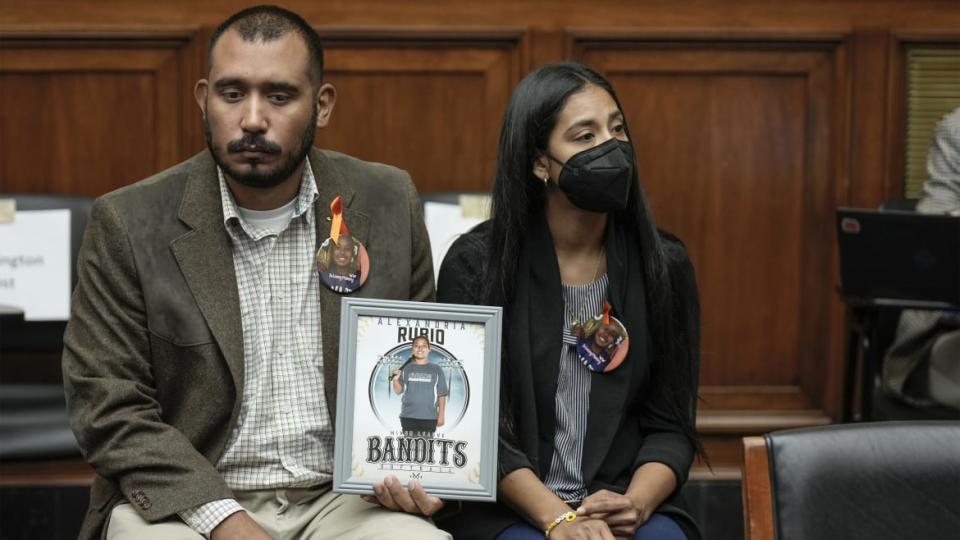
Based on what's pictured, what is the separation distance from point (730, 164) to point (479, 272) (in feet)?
6.40

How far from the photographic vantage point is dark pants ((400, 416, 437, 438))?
8.69ft

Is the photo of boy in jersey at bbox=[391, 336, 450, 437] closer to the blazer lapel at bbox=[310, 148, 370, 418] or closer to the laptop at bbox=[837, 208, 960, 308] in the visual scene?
the blazer lapel at bbox=[310, 148, 370, 418]

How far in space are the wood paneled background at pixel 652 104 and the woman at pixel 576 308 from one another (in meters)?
1.63

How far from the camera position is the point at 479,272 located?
298 cm

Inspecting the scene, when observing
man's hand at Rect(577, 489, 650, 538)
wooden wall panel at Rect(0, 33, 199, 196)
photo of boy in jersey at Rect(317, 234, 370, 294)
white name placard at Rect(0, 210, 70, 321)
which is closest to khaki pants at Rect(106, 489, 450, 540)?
man's hand at Rect(577, 489, 650, 538)

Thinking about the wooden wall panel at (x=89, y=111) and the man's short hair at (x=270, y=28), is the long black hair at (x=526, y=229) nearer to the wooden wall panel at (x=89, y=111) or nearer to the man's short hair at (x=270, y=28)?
the man's short hair at (x=270, y=28)

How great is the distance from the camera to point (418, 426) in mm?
2652

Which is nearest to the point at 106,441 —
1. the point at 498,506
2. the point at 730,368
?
the point at 498,506

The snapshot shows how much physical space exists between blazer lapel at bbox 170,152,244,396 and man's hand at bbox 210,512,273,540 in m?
0.27

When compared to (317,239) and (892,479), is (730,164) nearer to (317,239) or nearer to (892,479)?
(317,239)

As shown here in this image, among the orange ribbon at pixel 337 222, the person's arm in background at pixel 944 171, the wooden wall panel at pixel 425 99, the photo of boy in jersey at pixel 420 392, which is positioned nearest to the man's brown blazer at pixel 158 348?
the orange ribbon at pixel 337 222

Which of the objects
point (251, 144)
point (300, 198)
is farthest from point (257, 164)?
point (300, 198)

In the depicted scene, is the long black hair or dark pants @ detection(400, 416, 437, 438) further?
the long black hair

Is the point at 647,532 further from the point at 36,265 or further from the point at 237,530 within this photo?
the point at 36,265
